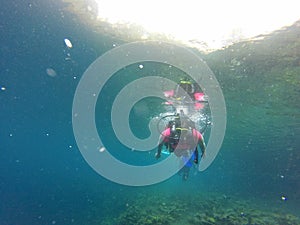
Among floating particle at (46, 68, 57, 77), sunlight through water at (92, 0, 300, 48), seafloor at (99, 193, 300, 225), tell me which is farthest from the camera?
floating particle at (46, 68, 57, 77)

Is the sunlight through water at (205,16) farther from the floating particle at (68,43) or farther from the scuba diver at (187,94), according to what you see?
the floating particle at (68,43)

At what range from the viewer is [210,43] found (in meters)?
12.2

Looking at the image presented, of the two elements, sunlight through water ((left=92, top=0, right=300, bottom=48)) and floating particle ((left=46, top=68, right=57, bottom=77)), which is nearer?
sunlight through water ((left=92, top=0, right=300, bottom=48))

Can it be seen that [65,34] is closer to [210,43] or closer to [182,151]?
[210,43]

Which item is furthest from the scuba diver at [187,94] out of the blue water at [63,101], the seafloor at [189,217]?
the seafloor at [189,217]

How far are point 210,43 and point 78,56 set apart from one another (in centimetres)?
922

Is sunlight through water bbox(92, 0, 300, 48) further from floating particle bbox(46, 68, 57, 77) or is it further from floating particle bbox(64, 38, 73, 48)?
floating particle bbox(46, 68, 57, 77)

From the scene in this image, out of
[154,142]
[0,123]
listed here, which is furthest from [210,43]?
[154,142]

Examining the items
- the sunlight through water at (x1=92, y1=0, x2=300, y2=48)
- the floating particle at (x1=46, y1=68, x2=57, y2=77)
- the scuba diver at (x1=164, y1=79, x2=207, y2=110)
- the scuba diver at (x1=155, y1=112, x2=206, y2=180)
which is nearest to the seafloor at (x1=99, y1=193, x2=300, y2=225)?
the scuba diver at (x1=155, y1=112, x2=206, y2=180)

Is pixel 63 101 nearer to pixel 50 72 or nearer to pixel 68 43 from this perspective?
pixel 50 72

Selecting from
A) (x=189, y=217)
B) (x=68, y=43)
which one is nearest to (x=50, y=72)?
(x=68, y=43)

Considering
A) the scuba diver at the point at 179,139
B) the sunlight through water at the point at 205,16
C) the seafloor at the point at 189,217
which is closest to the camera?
the scuba diver at the point at 179,139

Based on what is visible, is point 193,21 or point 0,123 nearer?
point 193,21

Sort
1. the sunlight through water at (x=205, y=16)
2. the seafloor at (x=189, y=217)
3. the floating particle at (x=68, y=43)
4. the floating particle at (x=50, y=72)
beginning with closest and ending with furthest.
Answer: the sunlight through water at (x=205, y=16) < the seafloor at (x=189, y=217) < the floating particle at (x=68, y=43) < the floating particle at (x=50, y=72)
